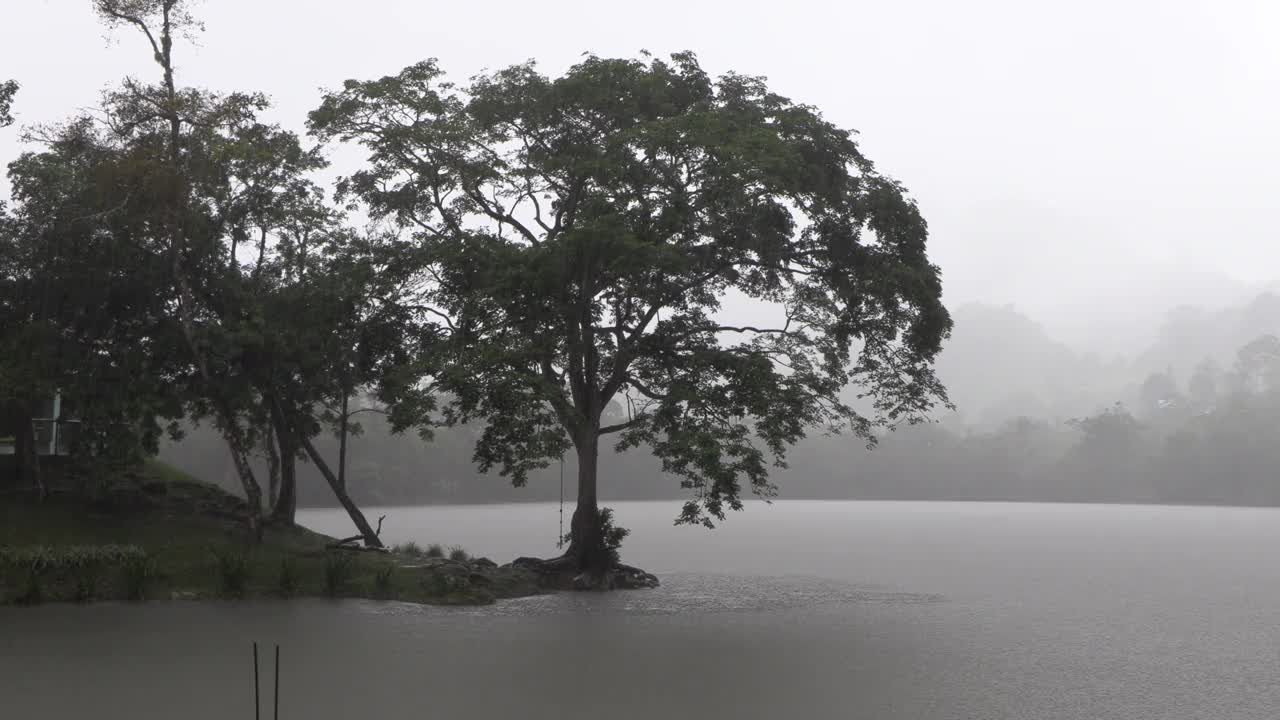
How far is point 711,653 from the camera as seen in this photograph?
1808 centimetres

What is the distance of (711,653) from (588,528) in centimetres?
1120

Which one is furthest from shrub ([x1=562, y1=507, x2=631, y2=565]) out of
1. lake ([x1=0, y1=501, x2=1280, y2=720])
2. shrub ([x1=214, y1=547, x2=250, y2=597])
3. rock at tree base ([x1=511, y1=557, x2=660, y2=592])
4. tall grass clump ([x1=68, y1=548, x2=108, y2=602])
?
tall grass clump ([x1=68, y1=548, x2=108, y2=602])

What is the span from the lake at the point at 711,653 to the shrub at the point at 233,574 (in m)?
1.16

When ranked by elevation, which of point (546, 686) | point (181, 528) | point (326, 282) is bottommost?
point (546, 686)

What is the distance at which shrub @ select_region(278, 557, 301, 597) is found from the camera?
23.1 meters

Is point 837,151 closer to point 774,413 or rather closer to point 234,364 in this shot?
point 774,413

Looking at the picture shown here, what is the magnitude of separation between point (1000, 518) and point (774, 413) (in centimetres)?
6101

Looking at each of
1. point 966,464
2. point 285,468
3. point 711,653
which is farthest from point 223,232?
point 966,464

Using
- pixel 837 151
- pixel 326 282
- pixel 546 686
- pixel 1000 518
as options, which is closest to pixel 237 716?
pixel 546 686

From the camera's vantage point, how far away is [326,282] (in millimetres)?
29234

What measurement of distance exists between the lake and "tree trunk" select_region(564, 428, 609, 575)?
165 cm

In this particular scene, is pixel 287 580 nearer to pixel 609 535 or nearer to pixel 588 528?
pixel 588 528

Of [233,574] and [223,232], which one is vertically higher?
[223,232]

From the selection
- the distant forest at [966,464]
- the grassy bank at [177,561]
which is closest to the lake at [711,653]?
the grassy bank at [177,561]
